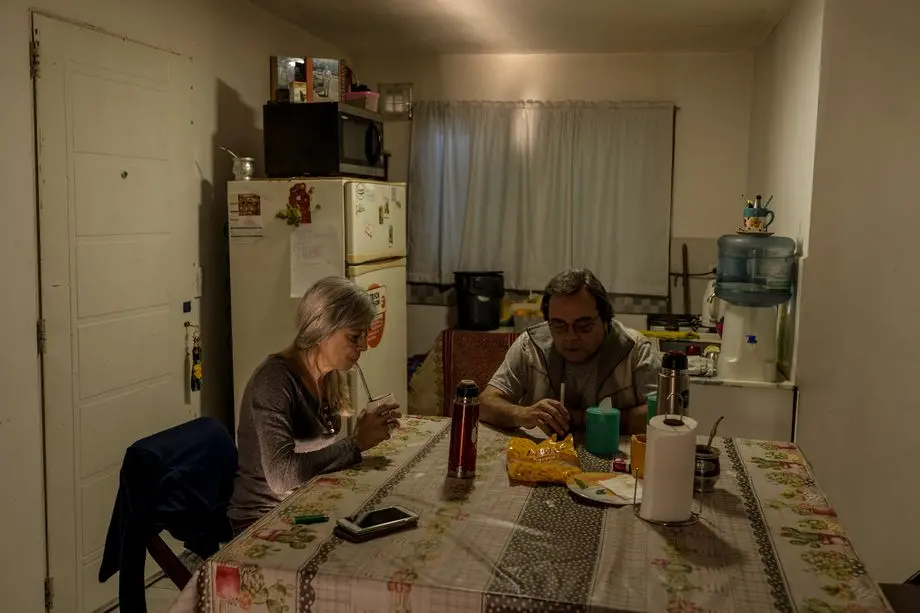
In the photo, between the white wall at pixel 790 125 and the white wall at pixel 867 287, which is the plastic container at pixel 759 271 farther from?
the white wall at pixel 867 287

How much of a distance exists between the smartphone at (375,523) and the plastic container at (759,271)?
6.86ft

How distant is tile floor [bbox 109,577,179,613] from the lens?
9.72ft

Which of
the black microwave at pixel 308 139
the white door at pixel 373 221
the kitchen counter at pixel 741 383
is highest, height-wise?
the black microwave at pixel 308 139

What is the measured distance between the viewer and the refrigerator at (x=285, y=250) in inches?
134

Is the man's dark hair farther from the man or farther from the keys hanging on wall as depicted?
the keys hanging on wall

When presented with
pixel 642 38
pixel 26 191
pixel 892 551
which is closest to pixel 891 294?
pixel 892 551

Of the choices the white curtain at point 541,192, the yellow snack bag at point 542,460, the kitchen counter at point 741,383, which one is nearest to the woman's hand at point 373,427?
the yellow snack bag at point 542,460

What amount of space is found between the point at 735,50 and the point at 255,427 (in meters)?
3.81

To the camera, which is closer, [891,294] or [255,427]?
[255,427]

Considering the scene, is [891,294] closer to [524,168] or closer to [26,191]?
[524,168]

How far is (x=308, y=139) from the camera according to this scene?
3490 millimetres

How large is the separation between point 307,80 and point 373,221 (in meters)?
0.69

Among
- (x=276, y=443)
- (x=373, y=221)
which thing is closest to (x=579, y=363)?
(x=276, y=443)

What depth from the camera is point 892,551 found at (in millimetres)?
3000
